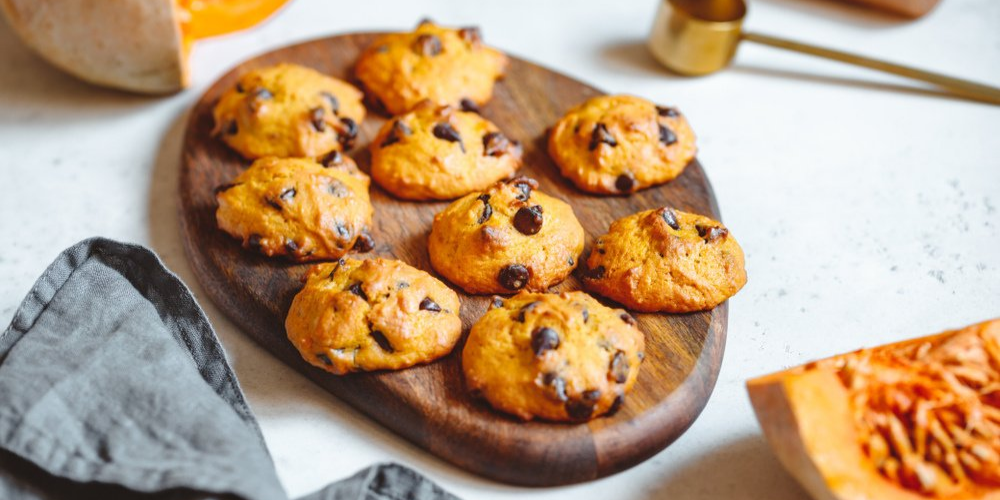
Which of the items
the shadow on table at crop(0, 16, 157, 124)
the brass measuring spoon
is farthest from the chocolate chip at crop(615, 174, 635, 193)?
the shadow on table at crop(0, 16, 157, 124)

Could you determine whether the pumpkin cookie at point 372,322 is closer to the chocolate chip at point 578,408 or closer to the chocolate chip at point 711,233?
the chocolate chip at point 578,408

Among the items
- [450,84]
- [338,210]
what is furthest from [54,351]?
[450,84]

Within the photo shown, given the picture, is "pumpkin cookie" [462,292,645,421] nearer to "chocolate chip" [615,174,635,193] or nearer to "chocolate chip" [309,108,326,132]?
"chocolate chip" [615,174,635,193]

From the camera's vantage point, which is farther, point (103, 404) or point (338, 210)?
point (338, 210)

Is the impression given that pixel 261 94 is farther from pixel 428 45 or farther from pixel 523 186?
pixel 523 186

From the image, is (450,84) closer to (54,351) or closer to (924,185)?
(54,351)

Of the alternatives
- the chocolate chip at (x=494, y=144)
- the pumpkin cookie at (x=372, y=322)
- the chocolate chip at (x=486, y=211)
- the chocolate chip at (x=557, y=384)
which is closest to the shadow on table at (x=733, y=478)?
the chocolate chip at (x=557, y=384)
